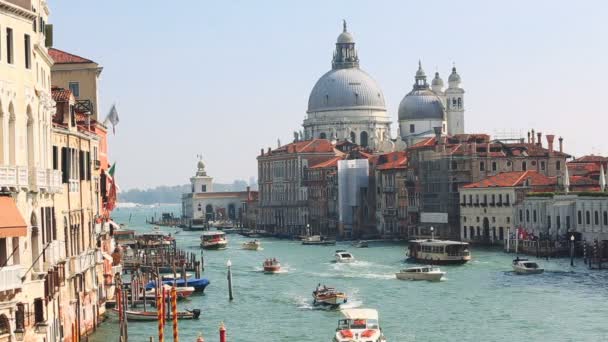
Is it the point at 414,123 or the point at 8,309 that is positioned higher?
the point at 414,123

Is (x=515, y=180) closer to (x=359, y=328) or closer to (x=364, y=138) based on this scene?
(x=359, y=328)

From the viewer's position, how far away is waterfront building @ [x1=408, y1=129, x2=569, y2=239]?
6900 cm

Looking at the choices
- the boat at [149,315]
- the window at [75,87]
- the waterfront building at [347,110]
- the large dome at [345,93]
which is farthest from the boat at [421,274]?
the large dome at [345,93]

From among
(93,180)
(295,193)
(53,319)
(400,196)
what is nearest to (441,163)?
(400,196)

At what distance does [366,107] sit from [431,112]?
8676 millimetres

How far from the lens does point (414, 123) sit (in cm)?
10569

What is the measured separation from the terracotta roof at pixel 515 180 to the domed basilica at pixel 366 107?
120 ft

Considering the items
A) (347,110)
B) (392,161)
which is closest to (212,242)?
(392,161)

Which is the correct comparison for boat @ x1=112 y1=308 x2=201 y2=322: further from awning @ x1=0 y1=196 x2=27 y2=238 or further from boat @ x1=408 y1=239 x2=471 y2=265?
boat @ x1=408 y1=239 x2=471 y2=265

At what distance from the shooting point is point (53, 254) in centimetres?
1745

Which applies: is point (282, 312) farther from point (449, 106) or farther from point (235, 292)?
point (449, 106)

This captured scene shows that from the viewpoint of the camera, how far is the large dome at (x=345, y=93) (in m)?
112

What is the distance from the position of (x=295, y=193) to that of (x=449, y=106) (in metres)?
16.3

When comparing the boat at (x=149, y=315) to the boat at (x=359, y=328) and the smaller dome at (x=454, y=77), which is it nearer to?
the boat at (x=359, y=328)
